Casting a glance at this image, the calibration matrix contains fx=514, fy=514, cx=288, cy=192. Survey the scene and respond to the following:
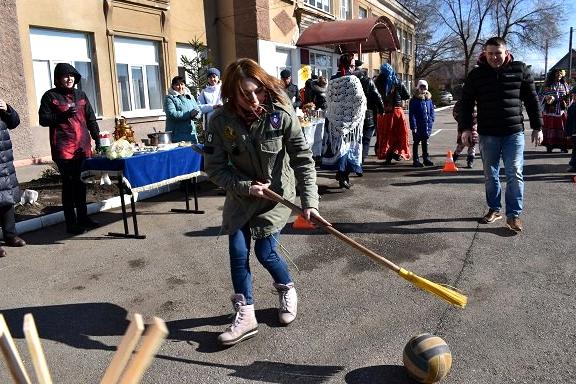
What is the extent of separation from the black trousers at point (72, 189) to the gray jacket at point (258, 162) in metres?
3.00

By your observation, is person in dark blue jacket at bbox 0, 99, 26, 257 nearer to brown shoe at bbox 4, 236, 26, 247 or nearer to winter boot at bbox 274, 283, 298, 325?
brown shoe at bbox 4, 236, 26, 247

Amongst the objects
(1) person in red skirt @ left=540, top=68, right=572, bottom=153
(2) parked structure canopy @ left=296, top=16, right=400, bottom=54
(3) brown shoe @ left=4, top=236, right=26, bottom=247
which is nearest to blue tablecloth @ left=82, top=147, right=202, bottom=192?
(3) brown shoe @ left=4, top=236, right=26, bottom=247

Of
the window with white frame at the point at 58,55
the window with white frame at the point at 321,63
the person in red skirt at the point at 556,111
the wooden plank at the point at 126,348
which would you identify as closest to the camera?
the wooden plank at the point at 126,348

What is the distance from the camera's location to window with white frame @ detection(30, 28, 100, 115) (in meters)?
11.2

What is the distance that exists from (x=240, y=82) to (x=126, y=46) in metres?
11.8

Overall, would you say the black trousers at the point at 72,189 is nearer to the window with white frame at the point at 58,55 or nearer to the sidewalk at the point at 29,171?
the sidewalk at the point at 29,171

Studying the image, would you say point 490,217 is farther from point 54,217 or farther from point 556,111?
Result: point 556,111

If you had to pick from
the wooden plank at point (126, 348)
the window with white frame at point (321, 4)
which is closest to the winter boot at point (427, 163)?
the wooden plank at point (126, 348)

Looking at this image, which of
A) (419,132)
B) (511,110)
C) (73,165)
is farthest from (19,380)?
(419,132)

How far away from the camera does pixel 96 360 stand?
3127mm

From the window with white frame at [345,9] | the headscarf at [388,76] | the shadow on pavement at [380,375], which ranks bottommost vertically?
the shadow on pavement at [380,375]

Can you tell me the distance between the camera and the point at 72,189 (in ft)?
19.5

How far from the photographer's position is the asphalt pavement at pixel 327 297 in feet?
9.77

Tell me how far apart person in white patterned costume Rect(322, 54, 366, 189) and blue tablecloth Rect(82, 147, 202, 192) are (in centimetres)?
220
